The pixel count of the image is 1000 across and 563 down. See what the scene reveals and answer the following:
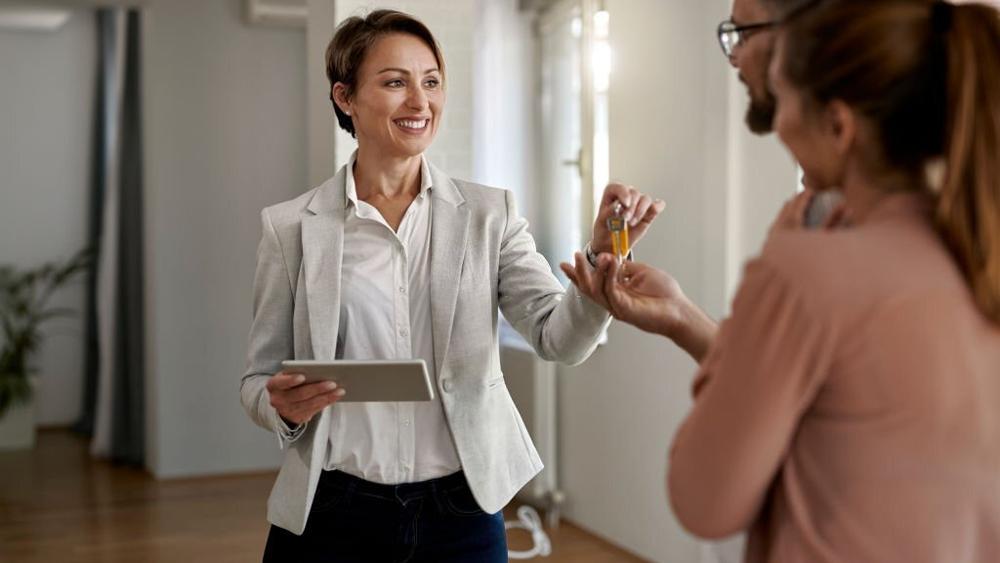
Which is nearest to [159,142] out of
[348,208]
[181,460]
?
[181,460]

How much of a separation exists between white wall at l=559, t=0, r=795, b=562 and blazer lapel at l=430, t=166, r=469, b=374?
1756 mm

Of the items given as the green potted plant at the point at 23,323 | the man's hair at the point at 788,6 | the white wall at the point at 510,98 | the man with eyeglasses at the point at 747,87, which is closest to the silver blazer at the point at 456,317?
the man with eyeglasses at the point at 747,87

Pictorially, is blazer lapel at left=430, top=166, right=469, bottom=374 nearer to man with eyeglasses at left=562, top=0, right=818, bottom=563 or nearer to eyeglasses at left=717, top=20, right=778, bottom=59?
man with eyeglasses at left=562, top=0, right=818, bottom=563

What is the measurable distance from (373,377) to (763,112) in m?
0.72

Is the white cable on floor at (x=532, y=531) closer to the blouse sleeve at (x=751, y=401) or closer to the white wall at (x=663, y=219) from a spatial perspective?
the white wall at (x=663, y=219)

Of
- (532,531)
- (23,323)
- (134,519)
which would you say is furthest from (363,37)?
(23,323)

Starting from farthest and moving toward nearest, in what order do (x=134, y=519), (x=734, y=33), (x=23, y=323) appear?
(x=23, y=323) → (x=134, y=519) → (x=734, y=33)

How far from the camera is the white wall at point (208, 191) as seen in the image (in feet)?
19.4

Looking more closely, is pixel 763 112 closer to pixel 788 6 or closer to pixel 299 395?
pixel 788 6

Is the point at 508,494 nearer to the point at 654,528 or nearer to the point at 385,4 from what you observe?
the point at 385,4

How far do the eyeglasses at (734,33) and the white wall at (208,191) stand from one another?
4.84 metres

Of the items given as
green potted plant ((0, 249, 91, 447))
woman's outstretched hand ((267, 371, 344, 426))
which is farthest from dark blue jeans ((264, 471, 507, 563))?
green potted plant ((0, 249, 91, 447))

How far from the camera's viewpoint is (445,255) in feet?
6.57

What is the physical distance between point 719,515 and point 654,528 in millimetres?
3356
